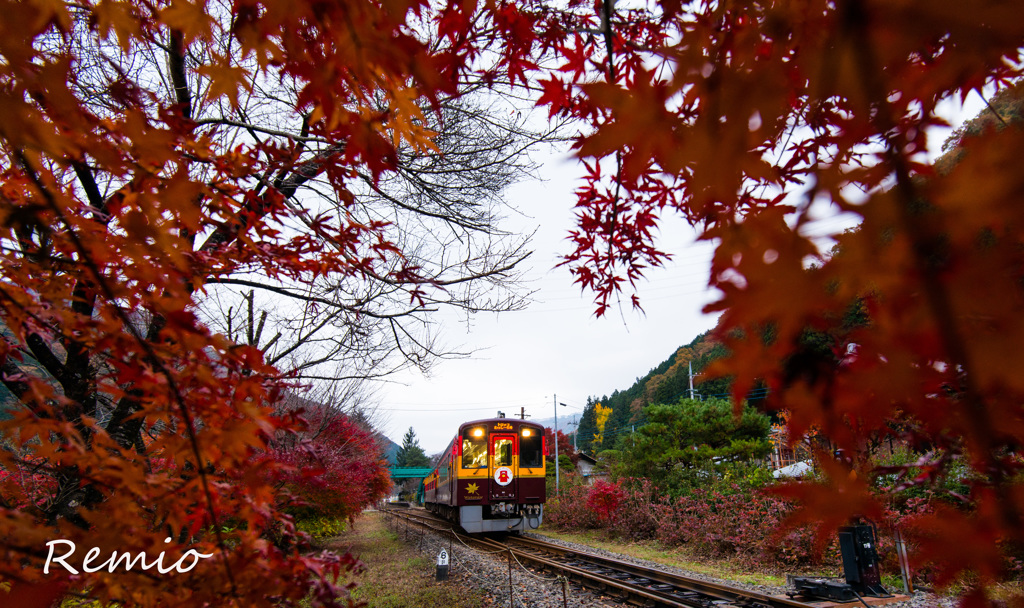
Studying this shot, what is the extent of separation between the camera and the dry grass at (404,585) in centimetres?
573

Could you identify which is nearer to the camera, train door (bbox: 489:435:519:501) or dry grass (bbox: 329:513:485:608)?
dry grass (bbox: 329:513:485:608)

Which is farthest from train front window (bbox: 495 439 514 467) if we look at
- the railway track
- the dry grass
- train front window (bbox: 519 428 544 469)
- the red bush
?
the railway track

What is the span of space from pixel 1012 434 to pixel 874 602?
594 cm

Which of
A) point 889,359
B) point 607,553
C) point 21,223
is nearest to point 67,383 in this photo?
point 21,223

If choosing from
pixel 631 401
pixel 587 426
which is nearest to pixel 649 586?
pixel 631 401

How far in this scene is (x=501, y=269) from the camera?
14.0 ft

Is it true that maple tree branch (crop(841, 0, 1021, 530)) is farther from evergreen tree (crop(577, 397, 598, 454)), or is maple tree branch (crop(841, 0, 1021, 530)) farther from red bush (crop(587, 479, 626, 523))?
evergreen tree (crop(577, 397, 598, 454))

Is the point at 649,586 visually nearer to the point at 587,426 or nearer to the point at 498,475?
the point at 498,475

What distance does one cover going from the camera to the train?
1089 cm

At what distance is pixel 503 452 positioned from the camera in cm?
1126

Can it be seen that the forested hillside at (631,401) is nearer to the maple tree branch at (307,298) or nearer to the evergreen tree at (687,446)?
the evergreen tree at (687,446)

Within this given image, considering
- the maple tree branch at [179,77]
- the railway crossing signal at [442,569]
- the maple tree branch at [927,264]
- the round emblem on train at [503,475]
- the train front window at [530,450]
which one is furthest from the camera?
the train front window at [530,450]

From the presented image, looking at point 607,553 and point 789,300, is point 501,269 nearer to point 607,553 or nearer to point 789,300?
point 789,300

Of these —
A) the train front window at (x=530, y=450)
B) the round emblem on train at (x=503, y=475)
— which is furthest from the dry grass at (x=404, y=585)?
the train front window at (x=530, y=450)
